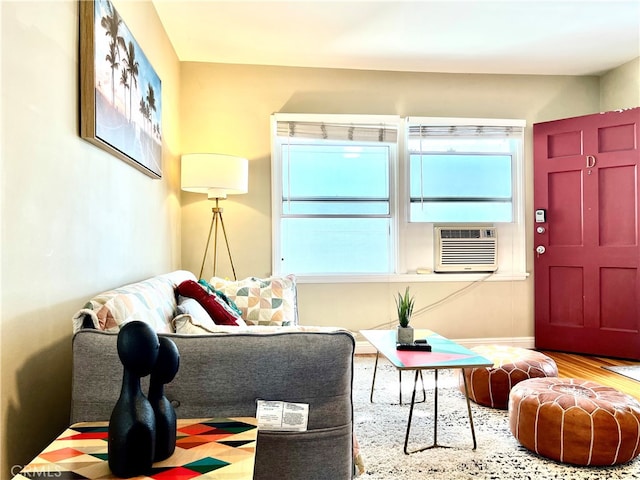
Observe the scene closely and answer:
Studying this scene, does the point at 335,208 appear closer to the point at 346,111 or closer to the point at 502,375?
the point at 346,111

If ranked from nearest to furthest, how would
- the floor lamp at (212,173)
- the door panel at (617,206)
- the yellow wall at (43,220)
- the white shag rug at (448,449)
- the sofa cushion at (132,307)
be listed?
the yellow wall at (43,220)
the sofa cushion at (132,307)
the white shag rug at (448,449)
the floor lamp at (212,173)
the door panel at (617,206)

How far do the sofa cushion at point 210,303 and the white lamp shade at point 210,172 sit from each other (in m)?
1.15

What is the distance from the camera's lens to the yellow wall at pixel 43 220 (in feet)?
4.04

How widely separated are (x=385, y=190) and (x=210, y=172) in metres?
1.65

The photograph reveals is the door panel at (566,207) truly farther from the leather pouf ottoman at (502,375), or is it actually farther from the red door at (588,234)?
the leather pouf ottoman at (502,375)

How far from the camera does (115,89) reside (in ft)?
6.47

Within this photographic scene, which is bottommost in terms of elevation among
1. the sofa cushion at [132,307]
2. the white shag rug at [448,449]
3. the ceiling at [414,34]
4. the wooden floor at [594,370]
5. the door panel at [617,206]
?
the wooden floor at [594,370]

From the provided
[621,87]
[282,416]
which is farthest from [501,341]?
[282,416]

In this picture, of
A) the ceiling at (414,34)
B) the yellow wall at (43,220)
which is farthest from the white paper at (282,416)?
the ceiling at (414,34)

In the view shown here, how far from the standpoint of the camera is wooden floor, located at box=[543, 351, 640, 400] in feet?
10.2

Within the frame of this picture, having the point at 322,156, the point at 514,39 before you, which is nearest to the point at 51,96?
the point at 322,156

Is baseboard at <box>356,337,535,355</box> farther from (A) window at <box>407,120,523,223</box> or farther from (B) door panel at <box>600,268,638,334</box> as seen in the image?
(A) window at <box>407,120,523,223</box>

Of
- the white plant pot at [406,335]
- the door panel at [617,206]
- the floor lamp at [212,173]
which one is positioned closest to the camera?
the white plant pot at [406,335]

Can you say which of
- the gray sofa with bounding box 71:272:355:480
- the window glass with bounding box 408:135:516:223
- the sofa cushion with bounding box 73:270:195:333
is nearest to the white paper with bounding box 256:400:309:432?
the gray sofa with bounding box 71:272:355:480
